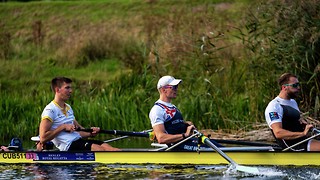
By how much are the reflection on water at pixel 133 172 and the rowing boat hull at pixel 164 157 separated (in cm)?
9

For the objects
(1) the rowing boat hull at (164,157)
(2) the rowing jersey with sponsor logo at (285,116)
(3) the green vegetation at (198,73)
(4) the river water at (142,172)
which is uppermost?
(3) the green vegetation at (198,73)

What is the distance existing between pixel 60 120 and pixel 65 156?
665 mm

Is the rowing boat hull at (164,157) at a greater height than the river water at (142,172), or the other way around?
the rowing boat hull at (164,157)

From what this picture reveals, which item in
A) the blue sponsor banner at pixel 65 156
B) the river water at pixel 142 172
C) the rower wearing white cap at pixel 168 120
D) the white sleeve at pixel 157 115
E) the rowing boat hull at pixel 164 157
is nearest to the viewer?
the river water at pixel 142 172

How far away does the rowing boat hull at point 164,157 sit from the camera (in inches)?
628

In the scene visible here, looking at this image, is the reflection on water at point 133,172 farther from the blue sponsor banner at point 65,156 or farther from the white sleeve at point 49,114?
the white sleeve at point 49,114

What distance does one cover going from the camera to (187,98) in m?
21.9

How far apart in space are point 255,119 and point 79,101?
4.83 m

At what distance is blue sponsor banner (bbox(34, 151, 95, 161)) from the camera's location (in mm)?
16906

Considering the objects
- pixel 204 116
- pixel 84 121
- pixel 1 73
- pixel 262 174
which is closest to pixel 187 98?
pixel 204 116

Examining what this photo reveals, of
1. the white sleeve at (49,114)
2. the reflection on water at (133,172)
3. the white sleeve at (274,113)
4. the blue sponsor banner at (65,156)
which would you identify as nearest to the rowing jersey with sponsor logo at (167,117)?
the reflection on water at (133,172)

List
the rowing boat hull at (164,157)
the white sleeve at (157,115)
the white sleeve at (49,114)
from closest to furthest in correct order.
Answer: the rowing boat hull at (164,157)
the white sleeve at (157,115)
the white sleeve at (49,114)

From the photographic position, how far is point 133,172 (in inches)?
639

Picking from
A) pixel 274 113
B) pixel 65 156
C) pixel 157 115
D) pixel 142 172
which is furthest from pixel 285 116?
pixel 65 156
